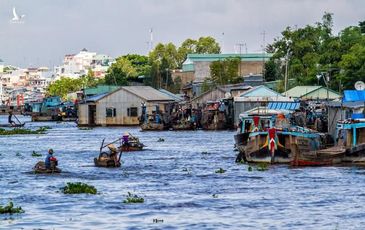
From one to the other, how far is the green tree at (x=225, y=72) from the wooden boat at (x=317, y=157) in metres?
80.4

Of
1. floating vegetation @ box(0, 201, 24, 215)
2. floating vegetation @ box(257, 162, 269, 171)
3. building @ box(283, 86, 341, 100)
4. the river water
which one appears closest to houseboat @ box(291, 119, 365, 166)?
the river water

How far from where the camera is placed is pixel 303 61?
111500 mm

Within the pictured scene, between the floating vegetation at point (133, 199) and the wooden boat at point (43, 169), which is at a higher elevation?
the wooden boat at point (43, 169)

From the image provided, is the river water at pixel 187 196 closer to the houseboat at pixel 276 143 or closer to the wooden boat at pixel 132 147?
the houseboat at pixel 276 143

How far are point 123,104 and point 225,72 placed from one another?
23.1m

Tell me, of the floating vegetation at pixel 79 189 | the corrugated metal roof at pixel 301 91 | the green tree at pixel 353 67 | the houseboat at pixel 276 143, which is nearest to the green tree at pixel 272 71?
the corrugated metal roof at pixel 301 91

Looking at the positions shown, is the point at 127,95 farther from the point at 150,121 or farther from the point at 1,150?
the point at 1,150

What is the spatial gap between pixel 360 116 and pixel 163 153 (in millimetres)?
16338

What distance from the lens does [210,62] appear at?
14700 cm

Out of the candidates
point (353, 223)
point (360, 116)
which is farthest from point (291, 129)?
point (353, 223)

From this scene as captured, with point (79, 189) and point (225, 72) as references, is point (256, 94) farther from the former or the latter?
point (79, 189)

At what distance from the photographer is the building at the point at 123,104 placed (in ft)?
359

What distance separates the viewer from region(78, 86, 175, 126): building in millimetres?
109562

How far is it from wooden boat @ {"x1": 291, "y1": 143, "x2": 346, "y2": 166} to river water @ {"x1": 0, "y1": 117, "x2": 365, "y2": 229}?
0.86m
